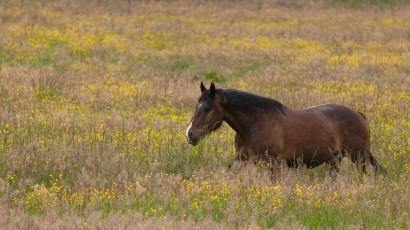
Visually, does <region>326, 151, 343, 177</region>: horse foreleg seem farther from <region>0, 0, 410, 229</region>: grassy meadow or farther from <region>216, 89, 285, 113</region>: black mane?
<region>216, 89, 285, 113</region>: black mane

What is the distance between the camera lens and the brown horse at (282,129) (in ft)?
32.0

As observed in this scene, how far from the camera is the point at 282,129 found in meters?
10.1

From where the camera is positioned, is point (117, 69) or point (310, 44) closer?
point (117, 69)

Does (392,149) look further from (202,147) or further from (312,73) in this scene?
(312,73)

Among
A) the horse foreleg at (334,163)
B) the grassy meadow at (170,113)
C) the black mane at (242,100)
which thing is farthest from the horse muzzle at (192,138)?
the horse foreleg at (334,163)

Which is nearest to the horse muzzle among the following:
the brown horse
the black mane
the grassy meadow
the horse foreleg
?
the brown horse

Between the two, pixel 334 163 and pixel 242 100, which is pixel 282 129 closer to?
pixel 242 100

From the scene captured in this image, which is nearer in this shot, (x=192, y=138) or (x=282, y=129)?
(x=192, y=138)

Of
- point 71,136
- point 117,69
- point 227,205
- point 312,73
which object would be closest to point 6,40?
point 117,69

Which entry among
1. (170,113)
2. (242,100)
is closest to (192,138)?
(242,100)

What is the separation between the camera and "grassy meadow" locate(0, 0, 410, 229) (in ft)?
27.4

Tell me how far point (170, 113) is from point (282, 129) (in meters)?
5.50

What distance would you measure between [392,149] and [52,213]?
602 cm

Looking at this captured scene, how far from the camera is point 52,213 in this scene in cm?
779
